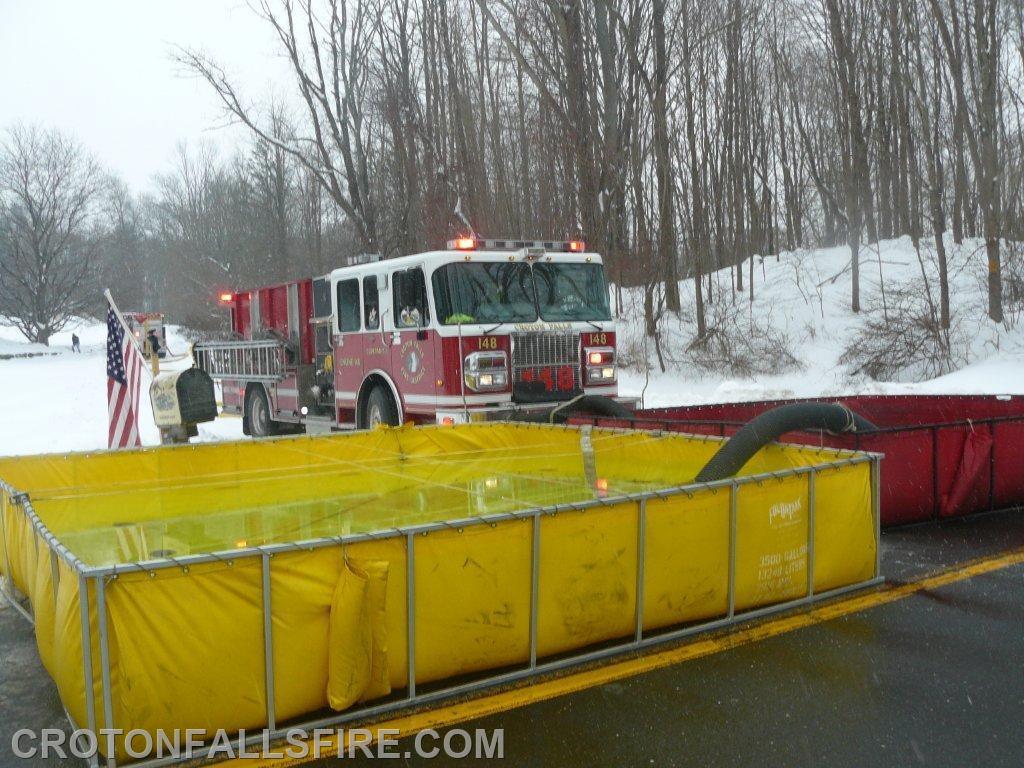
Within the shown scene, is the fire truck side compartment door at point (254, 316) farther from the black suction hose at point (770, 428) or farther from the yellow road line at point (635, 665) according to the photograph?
the yellow road line at point (635, 665)

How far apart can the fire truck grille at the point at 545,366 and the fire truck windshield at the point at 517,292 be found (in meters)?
0.30

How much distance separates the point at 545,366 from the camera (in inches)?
518

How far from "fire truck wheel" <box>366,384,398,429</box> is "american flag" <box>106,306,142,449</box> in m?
3.36

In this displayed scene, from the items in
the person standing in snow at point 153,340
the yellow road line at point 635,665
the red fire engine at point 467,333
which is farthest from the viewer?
the person standing in snow at point 153,340

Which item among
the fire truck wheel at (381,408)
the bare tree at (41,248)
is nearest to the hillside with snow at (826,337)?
the fire truck wheel at (381,408)

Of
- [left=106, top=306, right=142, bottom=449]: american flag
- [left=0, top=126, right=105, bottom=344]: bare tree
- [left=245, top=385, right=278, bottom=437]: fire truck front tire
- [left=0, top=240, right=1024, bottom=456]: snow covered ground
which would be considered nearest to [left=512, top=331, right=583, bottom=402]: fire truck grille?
[left=0, top=240, right=1024, bottom=456]: snow covered ground

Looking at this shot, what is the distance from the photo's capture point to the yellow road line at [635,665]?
199 inches

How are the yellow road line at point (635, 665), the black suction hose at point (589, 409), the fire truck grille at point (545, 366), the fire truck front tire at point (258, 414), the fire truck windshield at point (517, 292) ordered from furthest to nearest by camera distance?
the fire truck front tire at point (258, 414) → the fire truck grille at point (545, 366) → the fire truck windshield at point (517, 292) → the black suction hose at point (589, 409) → the yellow road line at point (635, 665)

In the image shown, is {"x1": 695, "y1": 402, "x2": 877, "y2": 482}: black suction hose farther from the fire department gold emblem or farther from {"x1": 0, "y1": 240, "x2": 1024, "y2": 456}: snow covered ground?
{"x1": 0, "y1": 240, "x2": 1024, "y2": 456}: snow covered ground

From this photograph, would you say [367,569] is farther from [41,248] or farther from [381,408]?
[41,248]

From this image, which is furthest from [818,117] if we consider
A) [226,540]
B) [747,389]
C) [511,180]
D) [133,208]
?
[133,208]

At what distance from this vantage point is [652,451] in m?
9.34

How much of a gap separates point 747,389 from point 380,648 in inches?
756

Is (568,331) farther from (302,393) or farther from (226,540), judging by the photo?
(226,540)
